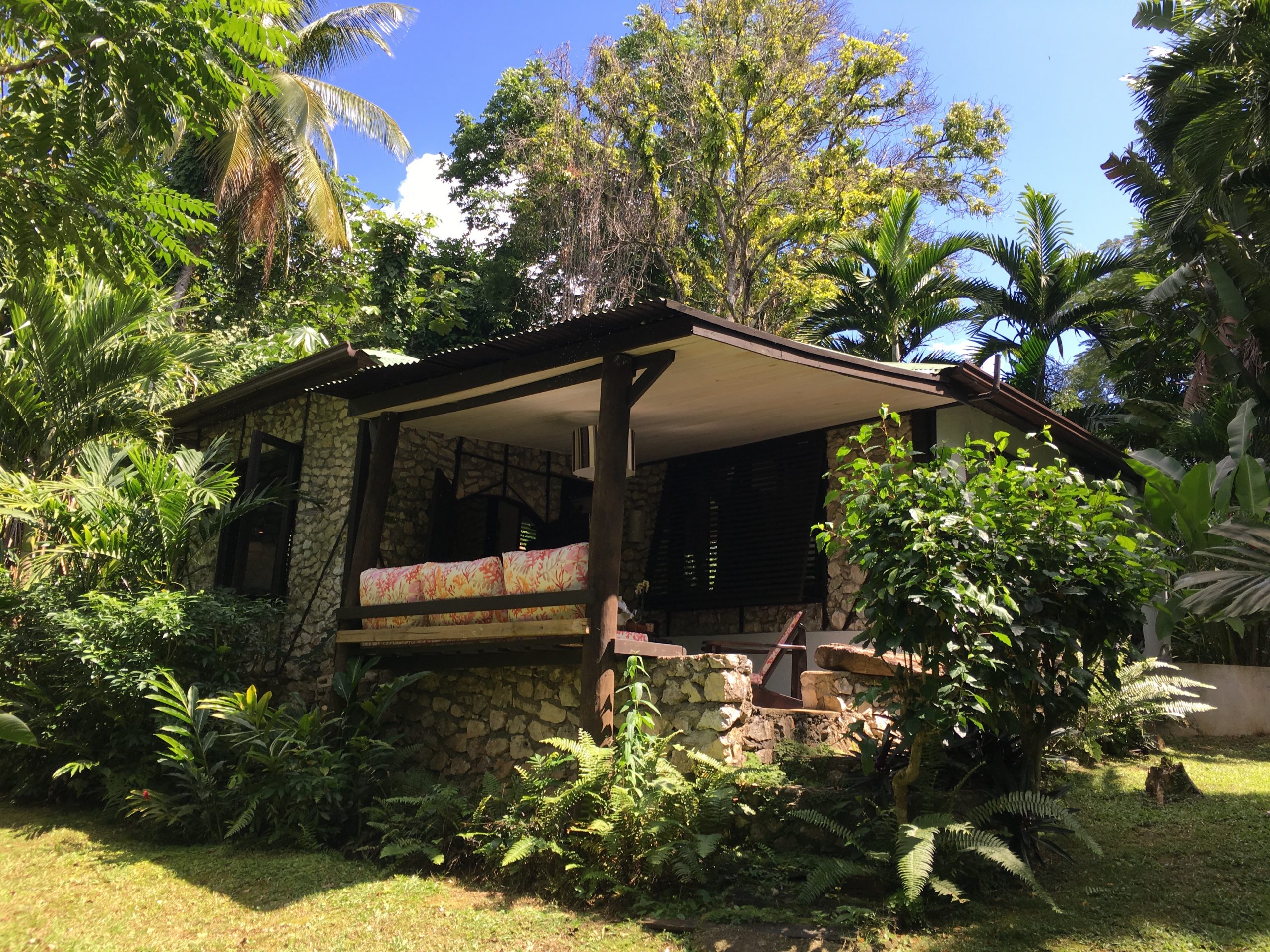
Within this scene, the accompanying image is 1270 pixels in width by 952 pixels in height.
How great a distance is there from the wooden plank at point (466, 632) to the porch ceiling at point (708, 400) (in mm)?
1906

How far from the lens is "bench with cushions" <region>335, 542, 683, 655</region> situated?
671 centimetres

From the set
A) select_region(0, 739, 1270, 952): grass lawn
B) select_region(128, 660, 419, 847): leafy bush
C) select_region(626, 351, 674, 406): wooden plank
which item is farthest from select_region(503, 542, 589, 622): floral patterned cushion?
select_region(0, 739, 1270, 952): grass lawn

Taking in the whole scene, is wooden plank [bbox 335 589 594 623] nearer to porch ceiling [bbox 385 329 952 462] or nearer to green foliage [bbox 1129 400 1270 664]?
porch ceiling [bbox 385 329 952 462]

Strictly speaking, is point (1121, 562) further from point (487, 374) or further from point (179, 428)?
point (179, 428)

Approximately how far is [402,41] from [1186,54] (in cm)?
1438

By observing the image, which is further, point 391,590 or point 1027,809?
point 391,590

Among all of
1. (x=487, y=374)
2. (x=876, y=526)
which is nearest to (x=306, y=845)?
(x=487, y=374)

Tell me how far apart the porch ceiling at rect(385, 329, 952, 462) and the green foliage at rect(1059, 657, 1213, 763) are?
268cm

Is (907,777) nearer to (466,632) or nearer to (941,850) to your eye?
(941,850)

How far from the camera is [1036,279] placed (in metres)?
17.4

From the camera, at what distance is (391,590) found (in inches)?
312

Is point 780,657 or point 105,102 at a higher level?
point 105,102

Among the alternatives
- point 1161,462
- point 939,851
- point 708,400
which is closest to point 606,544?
point 708,400

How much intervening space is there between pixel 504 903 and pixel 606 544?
92.0 inches
